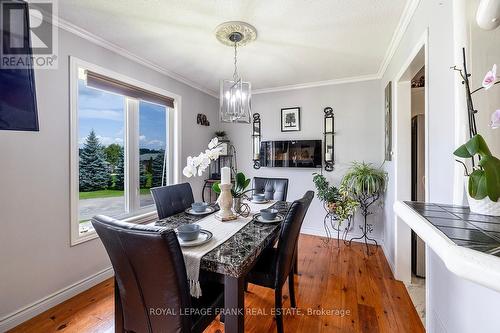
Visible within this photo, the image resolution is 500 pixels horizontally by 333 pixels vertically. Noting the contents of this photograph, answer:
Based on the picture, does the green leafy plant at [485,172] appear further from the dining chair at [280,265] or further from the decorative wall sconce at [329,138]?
the decorative wall sconce at [329,138]

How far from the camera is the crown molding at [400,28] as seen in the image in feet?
5.61

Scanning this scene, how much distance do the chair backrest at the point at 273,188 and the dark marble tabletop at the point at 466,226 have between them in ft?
6.15

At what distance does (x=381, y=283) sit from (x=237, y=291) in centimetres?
193

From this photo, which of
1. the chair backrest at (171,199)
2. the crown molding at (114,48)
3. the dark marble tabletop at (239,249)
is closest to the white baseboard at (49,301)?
the chair backrest at (171,199)

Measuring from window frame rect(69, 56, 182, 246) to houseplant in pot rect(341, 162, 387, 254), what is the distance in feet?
8.37

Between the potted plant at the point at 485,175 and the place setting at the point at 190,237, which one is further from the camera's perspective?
the place setting at the point at 190,237

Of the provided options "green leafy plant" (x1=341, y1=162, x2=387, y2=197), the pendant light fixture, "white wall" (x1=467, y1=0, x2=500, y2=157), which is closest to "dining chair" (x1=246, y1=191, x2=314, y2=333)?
"white wall" (x1=467, y1=0, x2=500, y2=157)

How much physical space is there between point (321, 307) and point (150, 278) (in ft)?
5.17

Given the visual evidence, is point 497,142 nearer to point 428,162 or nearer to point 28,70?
point 428,162

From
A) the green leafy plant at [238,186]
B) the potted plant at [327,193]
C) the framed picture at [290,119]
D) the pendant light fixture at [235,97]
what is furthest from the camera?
the framed picture at [290,119]

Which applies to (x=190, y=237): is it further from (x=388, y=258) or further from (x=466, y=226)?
(x=388, y=258)

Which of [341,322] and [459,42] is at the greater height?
[459,42]

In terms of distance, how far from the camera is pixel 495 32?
0.82m

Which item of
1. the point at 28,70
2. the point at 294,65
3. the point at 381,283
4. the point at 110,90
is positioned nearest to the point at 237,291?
the point at 381,283
